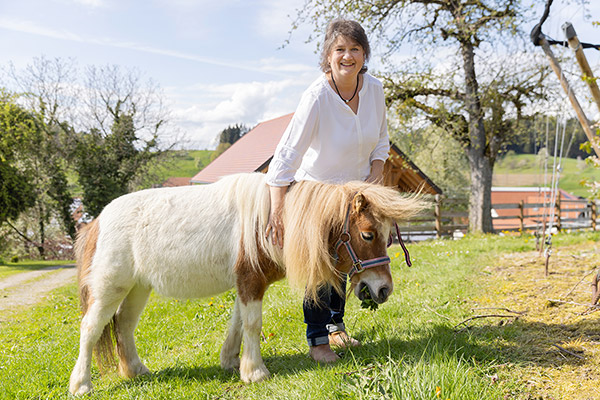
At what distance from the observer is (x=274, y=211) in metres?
A: 2.89

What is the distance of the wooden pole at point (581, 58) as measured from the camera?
412 cm

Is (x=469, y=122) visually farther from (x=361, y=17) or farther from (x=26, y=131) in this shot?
(x=26, y=131)

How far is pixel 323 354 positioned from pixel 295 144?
156 centimetres

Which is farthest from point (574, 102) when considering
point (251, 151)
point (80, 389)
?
point (251, 151)

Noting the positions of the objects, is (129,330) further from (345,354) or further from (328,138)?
(328,138)

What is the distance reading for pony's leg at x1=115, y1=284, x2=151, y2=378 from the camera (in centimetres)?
342

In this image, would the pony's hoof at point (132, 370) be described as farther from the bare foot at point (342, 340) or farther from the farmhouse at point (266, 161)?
the farmhouse at point (266, 161)

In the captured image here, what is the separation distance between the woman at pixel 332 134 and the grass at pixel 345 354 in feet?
1.60

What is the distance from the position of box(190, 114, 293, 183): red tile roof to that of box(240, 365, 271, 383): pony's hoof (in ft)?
52.9

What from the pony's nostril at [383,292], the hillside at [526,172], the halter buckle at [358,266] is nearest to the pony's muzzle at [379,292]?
the pony's nostril at [383,292]

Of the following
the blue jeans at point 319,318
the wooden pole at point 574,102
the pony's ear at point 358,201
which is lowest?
the blue jeans at point 319,318

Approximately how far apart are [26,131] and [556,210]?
1104 inches

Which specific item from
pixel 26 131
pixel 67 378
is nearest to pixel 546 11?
pixel 67 378

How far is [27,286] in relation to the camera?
1109 cm
